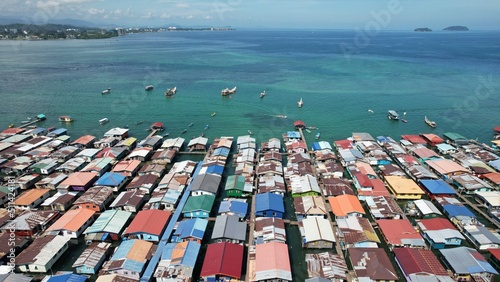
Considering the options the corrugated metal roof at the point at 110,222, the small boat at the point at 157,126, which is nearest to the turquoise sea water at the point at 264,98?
the small boat at the point at 157,126

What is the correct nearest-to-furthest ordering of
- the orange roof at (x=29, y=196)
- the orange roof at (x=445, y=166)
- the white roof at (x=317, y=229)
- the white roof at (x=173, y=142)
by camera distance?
1. the white roof at (x=317, y=229)
2. the orange roof at (x=29, y=196)
3. the orange roof at (x=445, y=166)
4. the white roof at (x=173, y=142)

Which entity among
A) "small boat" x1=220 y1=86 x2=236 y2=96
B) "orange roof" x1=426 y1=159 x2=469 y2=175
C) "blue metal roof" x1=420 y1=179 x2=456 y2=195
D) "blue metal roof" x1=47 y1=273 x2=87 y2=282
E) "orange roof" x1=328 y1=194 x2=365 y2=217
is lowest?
"blue metal roof" x1=47 y1=273 x2=87 y2=282

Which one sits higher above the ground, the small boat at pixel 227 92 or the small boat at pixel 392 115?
the small boat at pixel 227 92

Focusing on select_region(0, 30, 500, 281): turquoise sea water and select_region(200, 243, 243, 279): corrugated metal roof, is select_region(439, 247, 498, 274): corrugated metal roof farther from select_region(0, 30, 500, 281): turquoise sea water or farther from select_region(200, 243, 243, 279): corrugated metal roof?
select_region(200, 243, 243, 279): corrugated metal roof

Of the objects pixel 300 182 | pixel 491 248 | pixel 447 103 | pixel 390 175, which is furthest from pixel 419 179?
pixel 447 103

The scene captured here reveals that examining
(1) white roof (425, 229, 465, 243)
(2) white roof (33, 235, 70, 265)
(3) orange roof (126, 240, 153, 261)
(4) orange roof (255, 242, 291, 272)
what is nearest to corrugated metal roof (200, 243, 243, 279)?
(4) orange roof (255, 242, 291, 272)

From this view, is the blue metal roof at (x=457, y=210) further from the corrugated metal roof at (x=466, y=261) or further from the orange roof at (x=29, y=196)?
the orange roof at (x=29, y=196)
